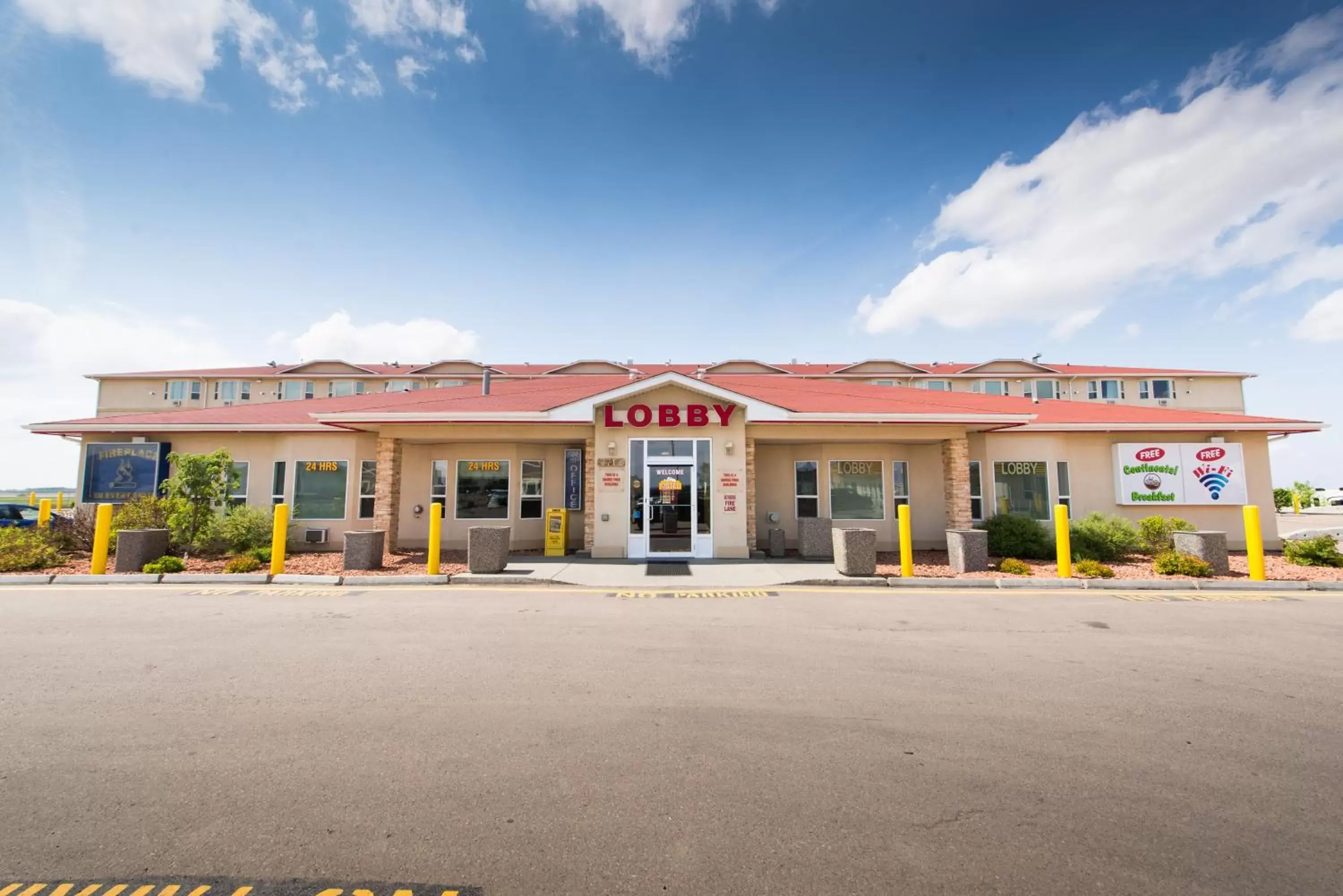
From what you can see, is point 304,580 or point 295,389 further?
point 295,389

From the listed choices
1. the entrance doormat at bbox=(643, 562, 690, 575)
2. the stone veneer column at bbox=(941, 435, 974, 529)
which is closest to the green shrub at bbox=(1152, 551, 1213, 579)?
the stone veneer column at bbox=(941, 435, 974, 529)

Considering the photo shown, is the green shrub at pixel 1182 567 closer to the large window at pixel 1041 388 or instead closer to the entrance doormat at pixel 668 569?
the entrance doormat at pixel 668 569

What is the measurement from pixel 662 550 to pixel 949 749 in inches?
411

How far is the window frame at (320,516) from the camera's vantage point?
16.3 meters

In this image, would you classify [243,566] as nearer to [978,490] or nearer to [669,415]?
[669,415]

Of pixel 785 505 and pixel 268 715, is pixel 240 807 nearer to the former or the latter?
pixel 268 715

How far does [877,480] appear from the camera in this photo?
16.3 meters

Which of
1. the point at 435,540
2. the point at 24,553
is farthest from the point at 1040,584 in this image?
the point at 24,553

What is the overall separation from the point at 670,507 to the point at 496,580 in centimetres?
466

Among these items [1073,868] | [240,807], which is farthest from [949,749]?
[240,807]

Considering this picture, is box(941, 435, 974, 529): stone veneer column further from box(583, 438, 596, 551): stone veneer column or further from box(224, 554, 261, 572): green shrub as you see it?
box(224, 554, 261, 572): green shrub

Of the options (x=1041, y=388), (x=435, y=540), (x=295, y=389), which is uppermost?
(x=295, y=389)

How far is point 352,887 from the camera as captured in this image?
8.91 feet

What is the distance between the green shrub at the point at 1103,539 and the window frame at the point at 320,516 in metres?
18.2
